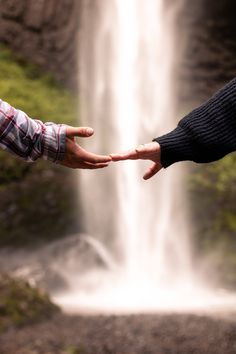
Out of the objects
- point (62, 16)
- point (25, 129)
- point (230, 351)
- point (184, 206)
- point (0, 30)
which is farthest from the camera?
point (62, 16)

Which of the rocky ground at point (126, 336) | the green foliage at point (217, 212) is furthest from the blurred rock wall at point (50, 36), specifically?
the rocky ground at point (126, 336)

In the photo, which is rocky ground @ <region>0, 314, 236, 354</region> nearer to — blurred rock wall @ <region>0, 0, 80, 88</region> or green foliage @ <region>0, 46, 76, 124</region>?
green foliage @ <region>0, 46, 76, 124</region>

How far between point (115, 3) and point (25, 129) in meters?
7.47

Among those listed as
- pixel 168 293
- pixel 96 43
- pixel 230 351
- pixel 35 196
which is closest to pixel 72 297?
pixel 168 293

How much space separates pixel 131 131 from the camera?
8.56m

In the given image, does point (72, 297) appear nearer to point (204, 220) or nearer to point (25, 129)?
point (204, 220)

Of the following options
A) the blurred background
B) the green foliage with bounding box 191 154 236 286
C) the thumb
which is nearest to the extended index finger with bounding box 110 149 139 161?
the thumb

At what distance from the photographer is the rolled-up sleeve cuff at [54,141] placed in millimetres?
1684

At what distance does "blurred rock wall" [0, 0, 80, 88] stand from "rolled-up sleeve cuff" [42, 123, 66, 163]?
7078 mm

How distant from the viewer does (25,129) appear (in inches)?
64.6

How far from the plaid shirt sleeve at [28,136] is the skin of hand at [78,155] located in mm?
20

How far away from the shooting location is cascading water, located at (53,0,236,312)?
8.08 m

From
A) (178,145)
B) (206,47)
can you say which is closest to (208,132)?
(178,145)

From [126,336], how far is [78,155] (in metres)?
2.92
